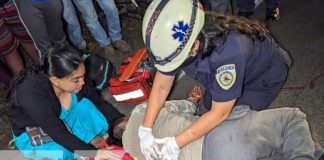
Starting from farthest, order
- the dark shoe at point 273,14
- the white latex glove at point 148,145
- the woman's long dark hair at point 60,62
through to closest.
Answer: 1. the dark shoe at point 273,14
2. the woman's long dark hair at point 60,62
3. the white latex glove at point 148,145

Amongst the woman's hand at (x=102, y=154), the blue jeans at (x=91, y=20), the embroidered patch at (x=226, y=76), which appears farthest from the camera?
the blue jeans at (x=91, y=20)

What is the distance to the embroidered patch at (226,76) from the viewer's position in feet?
6.22

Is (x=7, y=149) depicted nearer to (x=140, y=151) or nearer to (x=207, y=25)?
(x=140, y=151)

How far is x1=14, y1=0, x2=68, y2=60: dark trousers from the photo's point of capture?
10.4ft

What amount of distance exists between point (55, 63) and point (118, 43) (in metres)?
1.91

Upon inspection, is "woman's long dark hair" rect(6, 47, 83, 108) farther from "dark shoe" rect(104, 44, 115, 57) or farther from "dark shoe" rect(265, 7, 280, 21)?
"dark shoe" rect(265, 7, 280, 21)

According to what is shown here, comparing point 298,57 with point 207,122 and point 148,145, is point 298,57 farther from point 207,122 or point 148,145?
point 148,145

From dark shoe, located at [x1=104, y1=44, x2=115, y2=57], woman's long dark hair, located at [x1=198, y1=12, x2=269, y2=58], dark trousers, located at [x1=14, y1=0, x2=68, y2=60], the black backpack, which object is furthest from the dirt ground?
woman's long dark hair, located at [x1=198, y1=12, x2=269, y2=58]

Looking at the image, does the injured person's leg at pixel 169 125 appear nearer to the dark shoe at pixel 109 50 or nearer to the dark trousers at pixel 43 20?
the dark trousers at pixel 43 20

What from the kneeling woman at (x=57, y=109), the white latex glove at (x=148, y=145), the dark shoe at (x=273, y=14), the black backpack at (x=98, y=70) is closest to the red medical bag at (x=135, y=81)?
the black backpack at (x=98, y=70)

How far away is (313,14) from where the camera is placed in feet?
13.7

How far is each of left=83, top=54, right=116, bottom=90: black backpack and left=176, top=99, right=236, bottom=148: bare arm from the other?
161 centimetres

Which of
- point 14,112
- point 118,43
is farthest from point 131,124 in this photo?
point 118,43

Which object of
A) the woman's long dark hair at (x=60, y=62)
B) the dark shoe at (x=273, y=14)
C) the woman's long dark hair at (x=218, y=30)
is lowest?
the dark shoe at (x=273, y=14)
